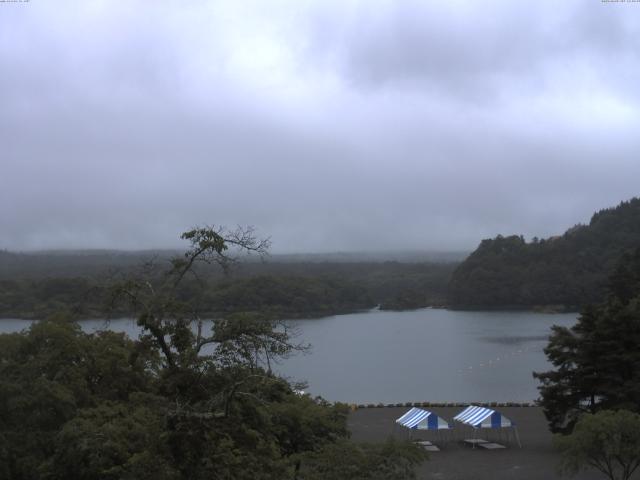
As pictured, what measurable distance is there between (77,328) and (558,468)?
31.3 ft

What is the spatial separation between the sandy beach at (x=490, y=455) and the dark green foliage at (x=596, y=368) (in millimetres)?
1100

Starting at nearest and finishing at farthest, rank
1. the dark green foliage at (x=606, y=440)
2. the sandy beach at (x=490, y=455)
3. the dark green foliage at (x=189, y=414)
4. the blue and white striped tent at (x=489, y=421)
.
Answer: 1. the dark green foliage at (x=189, y=414)
2. the dark green foliage at (x=606, y=440)
3. the sandy beach at (x=490, y=455)
4. the blue and white striped tent at (x=489, y=421)

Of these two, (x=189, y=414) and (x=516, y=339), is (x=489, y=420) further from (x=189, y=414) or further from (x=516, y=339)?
(x=516, y=339)

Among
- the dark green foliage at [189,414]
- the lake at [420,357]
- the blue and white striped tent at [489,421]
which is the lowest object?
the lake at [420,357]

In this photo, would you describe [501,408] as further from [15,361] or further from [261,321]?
[261,321]

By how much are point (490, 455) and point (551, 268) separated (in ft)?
231

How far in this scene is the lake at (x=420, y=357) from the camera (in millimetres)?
34781

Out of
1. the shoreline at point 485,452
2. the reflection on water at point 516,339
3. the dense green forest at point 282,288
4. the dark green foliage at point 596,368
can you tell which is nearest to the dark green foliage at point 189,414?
the dense green forest at point 282,288

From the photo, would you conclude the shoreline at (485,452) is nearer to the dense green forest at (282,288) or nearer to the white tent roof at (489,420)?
the white tent roof at (489,420)

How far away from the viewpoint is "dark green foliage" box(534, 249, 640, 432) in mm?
18812

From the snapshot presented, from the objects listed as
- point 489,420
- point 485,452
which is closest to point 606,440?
point 485,452

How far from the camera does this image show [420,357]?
4866 centimetres

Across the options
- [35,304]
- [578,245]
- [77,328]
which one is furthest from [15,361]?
[578,245]

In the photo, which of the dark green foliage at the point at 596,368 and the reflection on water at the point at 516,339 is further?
the reflection on water at the point at 516,339
